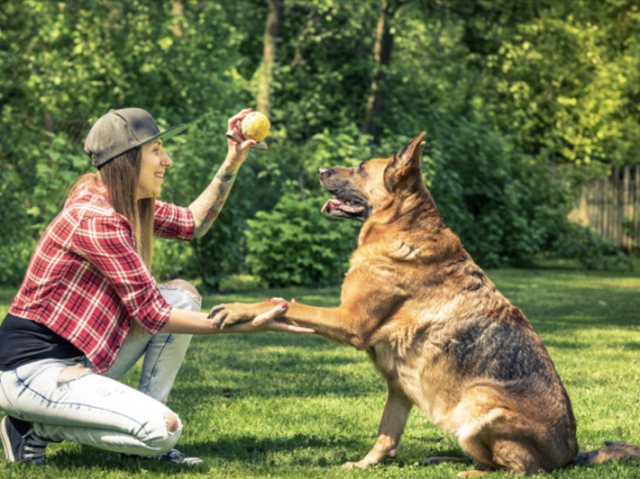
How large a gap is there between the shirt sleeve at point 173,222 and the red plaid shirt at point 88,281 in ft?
2.73

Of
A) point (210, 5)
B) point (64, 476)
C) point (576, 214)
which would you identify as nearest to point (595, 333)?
point (64, 476)

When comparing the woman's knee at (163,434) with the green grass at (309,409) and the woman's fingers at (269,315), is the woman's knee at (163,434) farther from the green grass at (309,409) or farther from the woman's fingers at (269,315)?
the woman's fingers at (269,315)

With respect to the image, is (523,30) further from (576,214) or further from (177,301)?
(177,301)

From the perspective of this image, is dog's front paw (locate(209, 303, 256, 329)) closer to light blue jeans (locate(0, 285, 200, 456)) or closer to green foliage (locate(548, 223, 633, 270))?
light blue jeans (locate(0, 285, 200, 456))

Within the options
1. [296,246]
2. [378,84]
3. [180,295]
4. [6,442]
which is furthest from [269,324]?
[378,84]

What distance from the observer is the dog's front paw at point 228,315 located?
3.38 metres

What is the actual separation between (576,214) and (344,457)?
15.3m

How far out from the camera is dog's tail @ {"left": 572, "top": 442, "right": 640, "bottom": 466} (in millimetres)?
3613

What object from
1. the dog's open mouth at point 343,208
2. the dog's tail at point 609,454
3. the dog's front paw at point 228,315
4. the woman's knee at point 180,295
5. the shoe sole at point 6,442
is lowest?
the shoe sole at point 6,442

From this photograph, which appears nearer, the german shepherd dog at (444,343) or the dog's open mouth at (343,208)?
the german shepherd dog at (444,343)

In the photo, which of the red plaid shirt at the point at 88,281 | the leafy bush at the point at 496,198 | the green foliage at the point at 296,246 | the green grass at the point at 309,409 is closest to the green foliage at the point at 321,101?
the leafy bush at the point at 496,198

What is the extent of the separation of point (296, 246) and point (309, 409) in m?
6.76

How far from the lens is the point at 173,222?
427 centimetres

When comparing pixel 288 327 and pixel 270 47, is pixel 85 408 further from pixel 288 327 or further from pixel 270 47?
pixel 270 47
